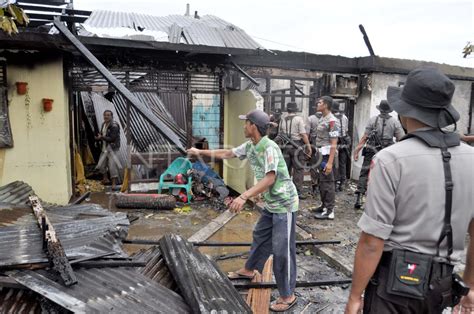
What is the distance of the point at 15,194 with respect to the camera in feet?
12.4

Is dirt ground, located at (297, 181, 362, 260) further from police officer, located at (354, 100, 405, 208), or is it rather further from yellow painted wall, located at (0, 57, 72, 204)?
yellow painted wall, located at (0, 57, 72, 204)

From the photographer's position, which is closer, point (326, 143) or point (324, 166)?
point (324, 166)

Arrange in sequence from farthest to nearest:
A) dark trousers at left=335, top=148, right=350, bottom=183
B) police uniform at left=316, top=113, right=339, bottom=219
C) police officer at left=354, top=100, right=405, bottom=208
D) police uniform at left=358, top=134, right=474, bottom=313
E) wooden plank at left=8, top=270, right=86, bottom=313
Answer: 1. dark trousers at left=335, top=148, right=350, bottom=183
2. police officer at left=354, top=100, right=405, bottom=208
3. police uniform at left=316, top=113, right=339, bottom=219
4. wooden plank at left=8, top=270, right=86, bottom=313
5. police uniform at left=358, top=134, right=474, bottom=313

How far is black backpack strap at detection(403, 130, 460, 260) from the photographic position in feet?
5.80

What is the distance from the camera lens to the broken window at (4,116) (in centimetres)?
631

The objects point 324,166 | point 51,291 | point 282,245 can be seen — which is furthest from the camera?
point 324,166

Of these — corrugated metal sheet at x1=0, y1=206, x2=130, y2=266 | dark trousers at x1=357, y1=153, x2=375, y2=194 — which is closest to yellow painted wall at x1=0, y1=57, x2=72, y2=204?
corrugated metal sheet at x1=0, y1=206, x2=130, y2=266

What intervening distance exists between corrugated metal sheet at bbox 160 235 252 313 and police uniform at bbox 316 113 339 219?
370 cm

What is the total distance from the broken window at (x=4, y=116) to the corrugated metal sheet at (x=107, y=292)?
17.0 ft

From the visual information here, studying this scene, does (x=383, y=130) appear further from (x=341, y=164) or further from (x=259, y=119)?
(x=259, y=119)

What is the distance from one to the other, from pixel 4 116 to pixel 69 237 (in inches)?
191

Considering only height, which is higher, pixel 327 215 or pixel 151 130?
pixel 151 130

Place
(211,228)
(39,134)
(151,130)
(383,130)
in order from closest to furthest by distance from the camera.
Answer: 1. (211,228)
2. (39,134)
3. (383,130)
4. (151,130)

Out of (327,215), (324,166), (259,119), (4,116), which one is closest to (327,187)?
(324,166)
